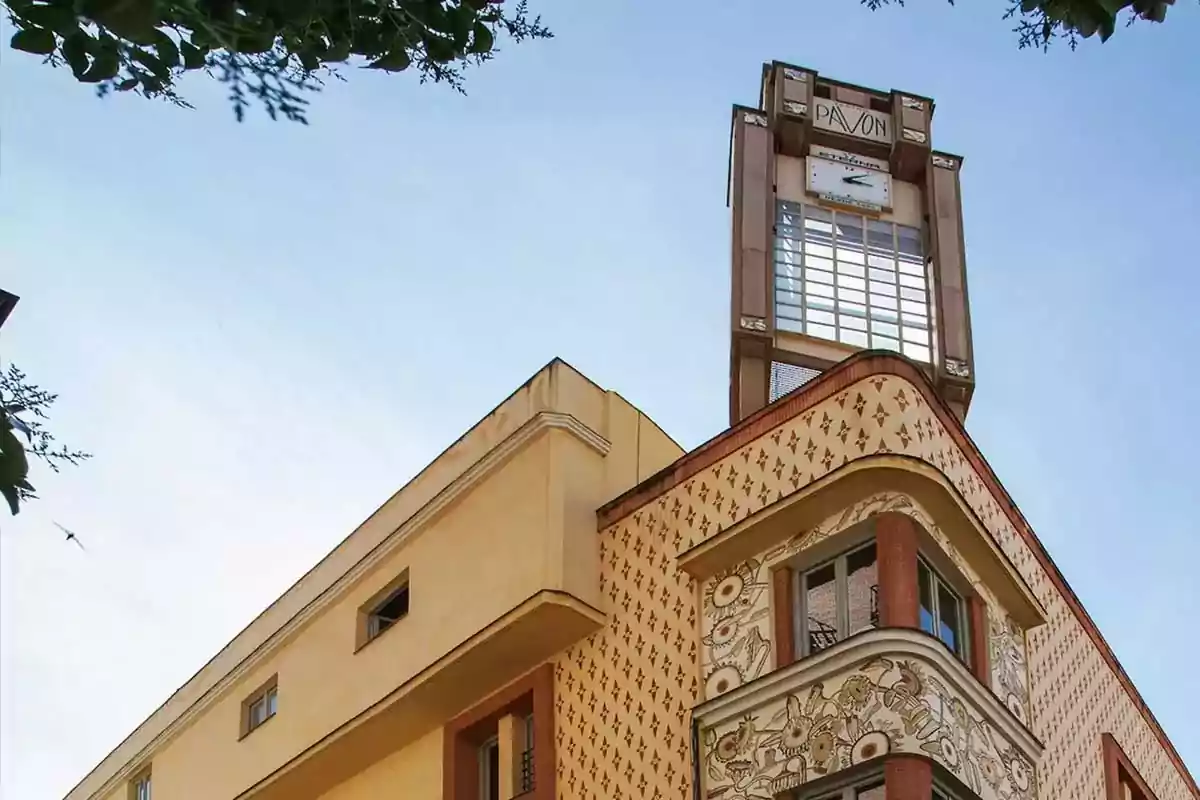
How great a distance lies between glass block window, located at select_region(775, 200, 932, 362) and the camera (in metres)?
33.4

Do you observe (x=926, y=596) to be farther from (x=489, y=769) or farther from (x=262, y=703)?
(x=262, y=703)

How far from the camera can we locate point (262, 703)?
83.8ft

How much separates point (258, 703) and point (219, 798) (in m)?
1.44

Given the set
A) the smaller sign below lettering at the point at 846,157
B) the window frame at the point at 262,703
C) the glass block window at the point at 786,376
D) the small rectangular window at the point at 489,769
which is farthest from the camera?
the smaller sign below lettering at the point at 846,157

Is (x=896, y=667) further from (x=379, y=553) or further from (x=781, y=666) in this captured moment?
(x=379, y=553)

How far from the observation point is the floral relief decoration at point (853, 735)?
1631 cm

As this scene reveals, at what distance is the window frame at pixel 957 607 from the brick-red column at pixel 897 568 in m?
0.32

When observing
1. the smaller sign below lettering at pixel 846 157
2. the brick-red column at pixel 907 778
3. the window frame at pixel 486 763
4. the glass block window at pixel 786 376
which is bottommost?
the brick-red column at pixel 907 778

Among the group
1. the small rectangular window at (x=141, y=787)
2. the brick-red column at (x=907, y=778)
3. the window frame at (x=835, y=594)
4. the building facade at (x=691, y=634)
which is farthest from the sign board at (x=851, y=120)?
the brick-red column at (x=907, y=778)

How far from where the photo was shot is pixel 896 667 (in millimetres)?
16594

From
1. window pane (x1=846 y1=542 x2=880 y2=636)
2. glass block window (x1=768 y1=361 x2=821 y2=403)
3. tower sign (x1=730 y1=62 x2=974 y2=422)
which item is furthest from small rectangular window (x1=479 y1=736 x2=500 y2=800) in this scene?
glass block window (x1=768 y1=361 x2=821 y2=403)

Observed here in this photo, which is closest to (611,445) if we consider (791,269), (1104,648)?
(1104,648)

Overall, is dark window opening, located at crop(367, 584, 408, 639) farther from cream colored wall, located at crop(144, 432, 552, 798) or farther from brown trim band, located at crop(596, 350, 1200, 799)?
brown trim band, located at crop(596, 350, 1200, 799)

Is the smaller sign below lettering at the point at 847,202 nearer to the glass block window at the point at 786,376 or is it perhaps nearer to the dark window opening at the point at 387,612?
the glass block window at the point at 786,376
